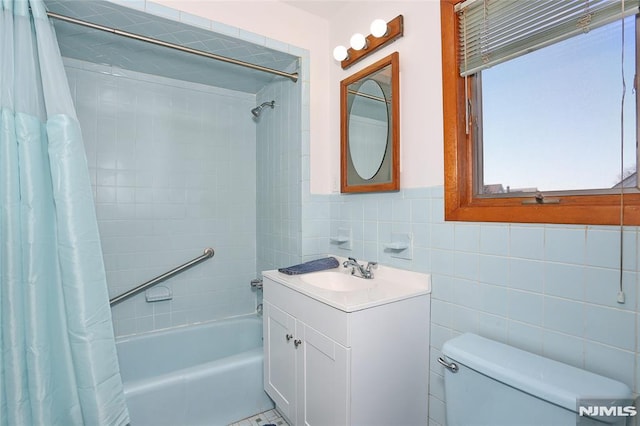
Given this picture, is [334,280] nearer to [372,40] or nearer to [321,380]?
[321,380]

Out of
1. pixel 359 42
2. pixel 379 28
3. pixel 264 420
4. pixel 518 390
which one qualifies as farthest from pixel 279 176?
pixel 518 390

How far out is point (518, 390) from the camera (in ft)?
2.72

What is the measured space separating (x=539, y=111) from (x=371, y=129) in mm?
763

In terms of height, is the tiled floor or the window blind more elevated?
the window blind

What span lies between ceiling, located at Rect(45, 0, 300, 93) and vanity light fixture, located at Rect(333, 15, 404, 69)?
0.37 meters

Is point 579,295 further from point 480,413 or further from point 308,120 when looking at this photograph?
point 308,120

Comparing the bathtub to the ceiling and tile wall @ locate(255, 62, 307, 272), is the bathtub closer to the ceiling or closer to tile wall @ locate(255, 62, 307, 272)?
tile wall @ locate(255, 62, 307, 272)

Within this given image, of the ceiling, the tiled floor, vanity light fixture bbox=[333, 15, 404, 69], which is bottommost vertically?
the tiled floor

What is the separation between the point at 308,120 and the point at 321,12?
2.23 ft

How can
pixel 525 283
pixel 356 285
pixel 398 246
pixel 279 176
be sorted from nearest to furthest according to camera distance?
pixel 525 283 → pixel 398 246 → pixel 356 285 → pixel 279 176

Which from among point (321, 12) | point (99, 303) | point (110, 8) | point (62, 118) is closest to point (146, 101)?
point (110, 8)

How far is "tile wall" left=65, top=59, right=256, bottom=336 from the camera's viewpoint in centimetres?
204

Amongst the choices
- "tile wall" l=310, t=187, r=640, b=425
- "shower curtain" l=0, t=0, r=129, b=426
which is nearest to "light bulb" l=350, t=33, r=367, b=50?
"tile wall" l=310, t=187, r=640, b=425

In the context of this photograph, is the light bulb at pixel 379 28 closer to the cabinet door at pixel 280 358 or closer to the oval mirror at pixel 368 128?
the oval mirror at pixel 368 128
